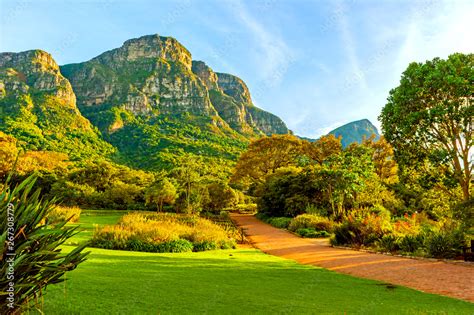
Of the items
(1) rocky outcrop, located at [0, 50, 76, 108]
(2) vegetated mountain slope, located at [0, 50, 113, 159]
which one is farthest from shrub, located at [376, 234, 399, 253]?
(1) rocky outcrop, located at [0, 50, 76, 108]

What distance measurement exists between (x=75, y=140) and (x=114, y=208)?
50699 mm

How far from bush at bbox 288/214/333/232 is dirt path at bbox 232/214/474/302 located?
19.0 feet

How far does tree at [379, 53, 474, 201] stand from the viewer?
13.9 metres

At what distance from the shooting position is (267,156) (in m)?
43.7

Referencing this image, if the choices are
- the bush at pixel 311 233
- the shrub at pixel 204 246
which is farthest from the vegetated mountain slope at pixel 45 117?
the shrub at pixel 204 246

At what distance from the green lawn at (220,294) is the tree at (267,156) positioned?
35134 millimetres

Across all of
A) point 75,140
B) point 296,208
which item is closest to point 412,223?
point 296,208

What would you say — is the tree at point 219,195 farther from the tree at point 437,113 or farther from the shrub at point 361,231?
the tree at point 437,113

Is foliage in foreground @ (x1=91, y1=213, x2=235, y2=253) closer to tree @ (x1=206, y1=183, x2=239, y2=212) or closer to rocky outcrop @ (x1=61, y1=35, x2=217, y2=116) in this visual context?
tree @ (x1=206, y1=183, x2=239, y2=212)

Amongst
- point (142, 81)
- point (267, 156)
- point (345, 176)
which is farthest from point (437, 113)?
point (142, 81)

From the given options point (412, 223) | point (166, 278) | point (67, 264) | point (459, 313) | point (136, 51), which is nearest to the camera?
point (67, 264)

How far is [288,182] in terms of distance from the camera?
31.9 meters

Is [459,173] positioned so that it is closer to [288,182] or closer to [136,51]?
[288,182]

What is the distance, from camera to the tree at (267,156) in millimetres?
43531
